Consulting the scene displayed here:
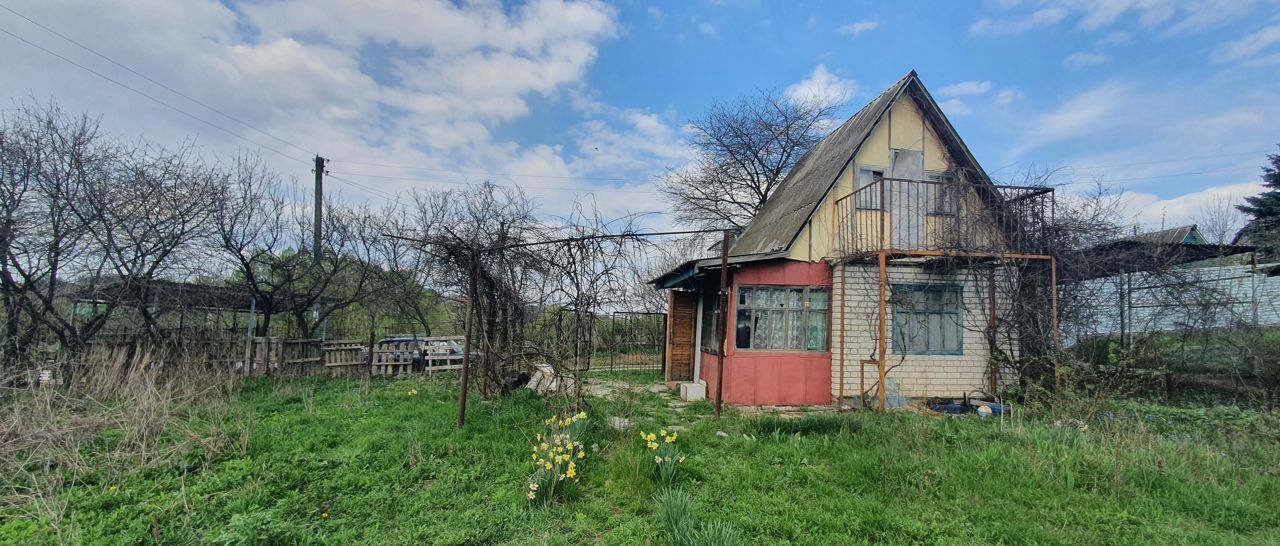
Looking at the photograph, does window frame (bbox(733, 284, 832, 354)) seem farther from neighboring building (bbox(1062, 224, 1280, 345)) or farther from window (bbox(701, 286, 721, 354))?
neighboring building (bbox(1062, 224, 1280, 345))

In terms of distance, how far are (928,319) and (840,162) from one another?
314 centimetres

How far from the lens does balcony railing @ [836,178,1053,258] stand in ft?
27.8

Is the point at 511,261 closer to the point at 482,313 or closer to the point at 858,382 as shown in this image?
the point at 482,313

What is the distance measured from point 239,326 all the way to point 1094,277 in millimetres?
17599

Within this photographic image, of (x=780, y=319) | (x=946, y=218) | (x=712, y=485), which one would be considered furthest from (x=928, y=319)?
(x=712, y=485)

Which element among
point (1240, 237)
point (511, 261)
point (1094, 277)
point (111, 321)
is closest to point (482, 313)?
point (511, 261)

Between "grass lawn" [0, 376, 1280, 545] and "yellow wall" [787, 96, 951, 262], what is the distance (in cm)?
350

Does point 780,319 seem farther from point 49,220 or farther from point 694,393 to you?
point 49,220

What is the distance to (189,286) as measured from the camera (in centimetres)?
982

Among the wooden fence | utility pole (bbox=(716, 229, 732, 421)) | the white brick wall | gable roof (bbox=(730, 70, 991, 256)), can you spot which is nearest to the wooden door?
gable roof (bbox=(730, 70, 991, 256))

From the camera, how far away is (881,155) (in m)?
9.55

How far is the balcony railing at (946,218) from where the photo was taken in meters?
8.48

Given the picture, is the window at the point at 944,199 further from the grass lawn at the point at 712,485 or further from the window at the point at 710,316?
the window at the point at 710,316

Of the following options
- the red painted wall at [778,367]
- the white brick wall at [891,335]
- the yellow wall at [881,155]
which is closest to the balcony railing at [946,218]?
the yellow wall at [881,155]
